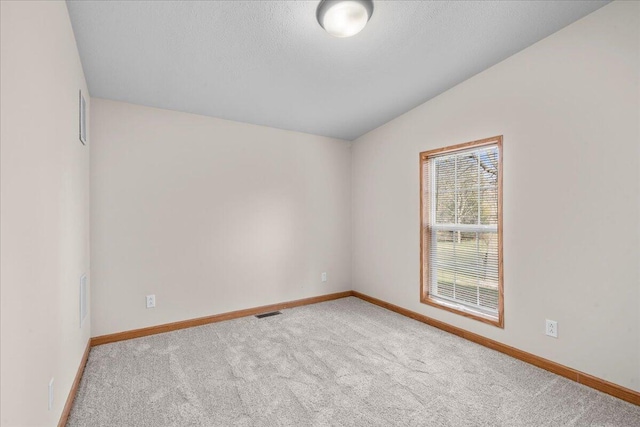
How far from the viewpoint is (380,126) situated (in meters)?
4.08

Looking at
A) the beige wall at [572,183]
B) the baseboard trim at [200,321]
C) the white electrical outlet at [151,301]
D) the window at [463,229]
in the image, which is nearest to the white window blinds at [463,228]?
the window at [463,229]

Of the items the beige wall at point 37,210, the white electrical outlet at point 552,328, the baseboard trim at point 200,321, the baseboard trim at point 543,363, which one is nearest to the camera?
the beige wall at point 37,210

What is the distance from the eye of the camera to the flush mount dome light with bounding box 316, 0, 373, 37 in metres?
1.92

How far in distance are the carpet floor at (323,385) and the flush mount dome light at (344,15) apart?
8.04 feet

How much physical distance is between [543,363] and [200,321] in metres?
3.18

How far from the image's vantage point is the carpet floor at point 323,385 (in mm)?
1868

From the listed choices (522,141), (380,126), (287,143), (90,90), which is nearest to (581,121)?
(522,141)

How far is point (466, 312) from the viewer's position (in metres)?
3.05

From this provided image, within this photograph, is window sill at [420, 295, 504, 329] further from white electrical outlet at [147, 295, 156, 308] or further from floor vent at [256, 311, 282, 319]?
white electrical outlet at [147, 295, 156, 308]

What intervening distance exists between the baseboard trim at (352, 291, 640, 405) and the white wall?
1.57m

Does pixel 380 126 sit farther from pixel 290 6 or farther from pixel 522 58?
pixel 290 6

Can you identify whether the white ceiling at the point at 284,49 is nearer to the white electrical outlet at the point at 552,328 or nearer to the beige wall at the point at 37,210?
the beige wall at the point at 37,210

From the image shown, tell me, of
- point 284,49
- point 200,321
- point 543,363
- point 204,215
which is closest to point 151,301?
point 200,321

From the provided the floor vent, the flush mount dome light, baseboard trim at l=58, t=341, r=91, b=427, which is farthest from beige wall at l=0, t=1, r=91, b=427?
the floor vent
